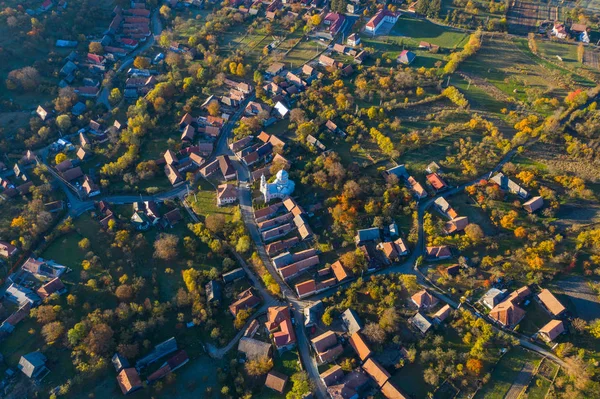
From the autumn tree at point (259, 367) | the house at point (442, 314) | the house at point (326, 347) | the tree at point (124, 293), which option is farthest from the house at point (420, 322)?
the tree at point (124, 293)

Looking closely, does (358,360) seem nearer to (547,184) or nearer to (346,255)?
(346,255)

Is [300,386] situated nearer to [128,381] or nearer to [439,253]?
[128,381]

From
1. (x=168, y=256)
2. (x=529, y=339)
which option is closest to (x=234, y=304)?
(x=168, y=256)

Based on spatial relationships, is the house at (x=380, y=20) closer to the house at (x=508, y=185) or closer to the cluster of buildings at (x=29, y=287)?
the house at (x=508, y=185)

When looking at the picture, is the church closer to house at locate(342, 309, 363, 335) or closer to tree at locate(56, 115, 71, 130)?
house at locate(342, 309, 363, 335)

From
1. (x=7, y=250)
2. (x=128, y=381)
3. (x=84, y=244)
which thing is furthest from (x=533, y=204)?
(x=7, y=250)

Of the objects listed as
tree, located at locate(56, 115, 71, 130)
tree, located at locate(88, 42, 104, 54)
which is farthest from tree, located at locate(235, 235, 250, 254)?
tree, located at locate(88, 42, 104, 54)
